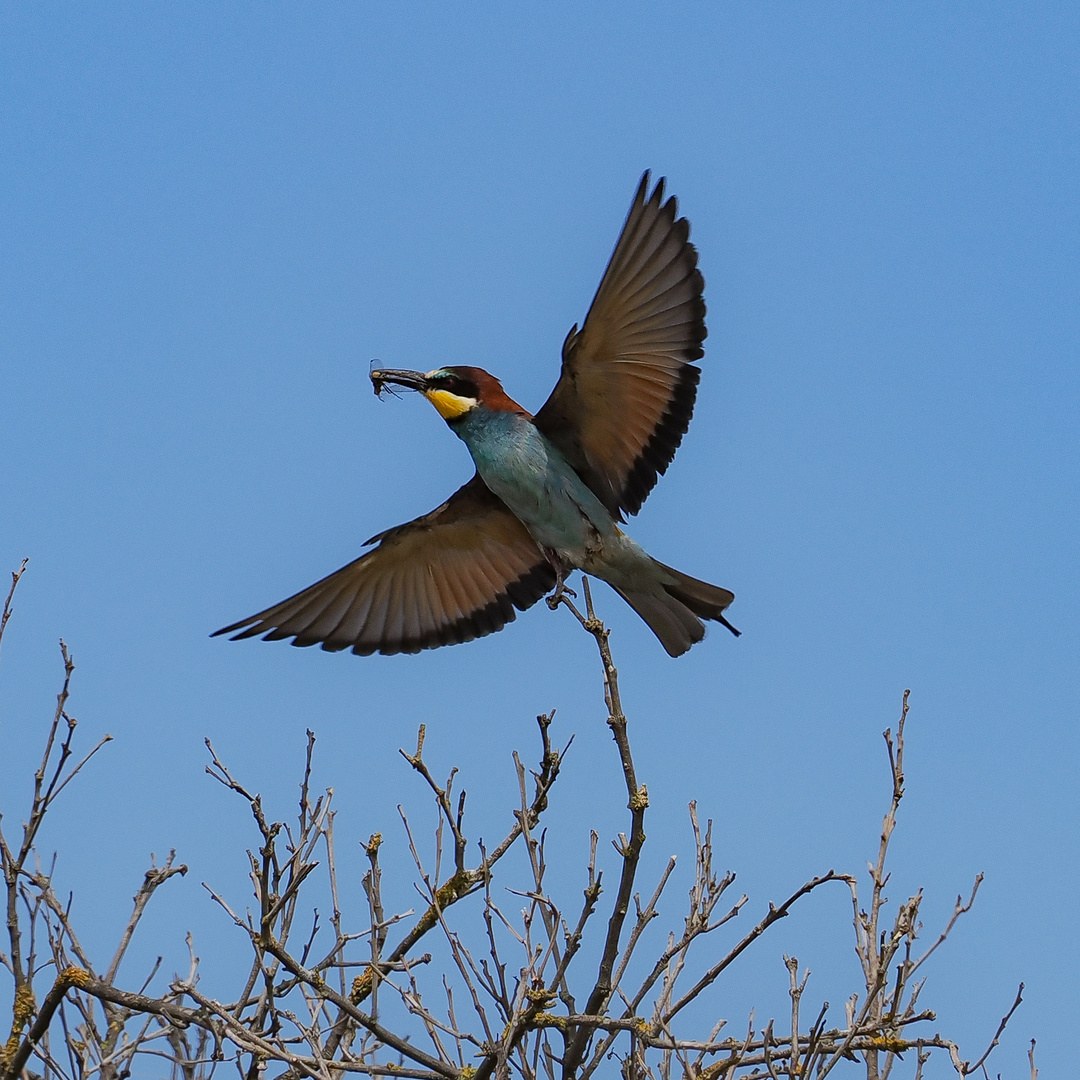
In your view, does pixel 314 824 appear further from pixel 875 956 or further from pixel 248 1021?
pixel 875 956

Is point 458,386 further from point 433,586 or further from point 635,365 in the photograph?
point 433,586

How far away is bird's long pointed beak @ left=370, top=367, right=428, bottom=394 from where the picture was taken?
17.8ft

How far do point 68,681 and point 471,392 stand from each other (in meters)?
2.13

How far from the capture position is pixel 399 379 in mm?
5480

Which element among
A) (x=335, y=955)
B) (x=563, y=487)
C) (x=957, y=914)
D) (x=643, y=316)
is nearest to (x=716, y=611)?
(x=563, y=487)

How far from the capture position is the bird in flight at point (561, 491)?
4.81 meters

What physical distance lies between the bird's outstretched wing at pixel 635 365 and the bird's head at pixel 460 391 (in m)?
0.18

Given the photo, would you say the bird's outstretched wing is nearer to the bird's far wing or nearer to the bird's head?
the bird's head

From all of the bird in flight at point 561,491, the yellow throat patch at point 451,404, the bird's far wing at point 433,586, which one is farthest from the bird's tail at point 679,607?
the yellow throat patch at point 451,404

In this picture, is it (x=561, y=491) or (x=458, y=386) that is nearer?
(x=561, y=491)

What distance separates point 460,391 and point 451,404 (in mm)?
69

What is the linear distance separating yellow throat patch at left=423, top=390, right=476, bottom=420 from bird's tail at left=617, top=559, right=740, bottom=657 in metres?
0.94

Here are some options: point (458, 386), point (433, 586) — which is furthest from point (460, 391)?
point (433, 586)

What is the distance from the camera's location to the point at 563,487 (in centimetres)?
511
